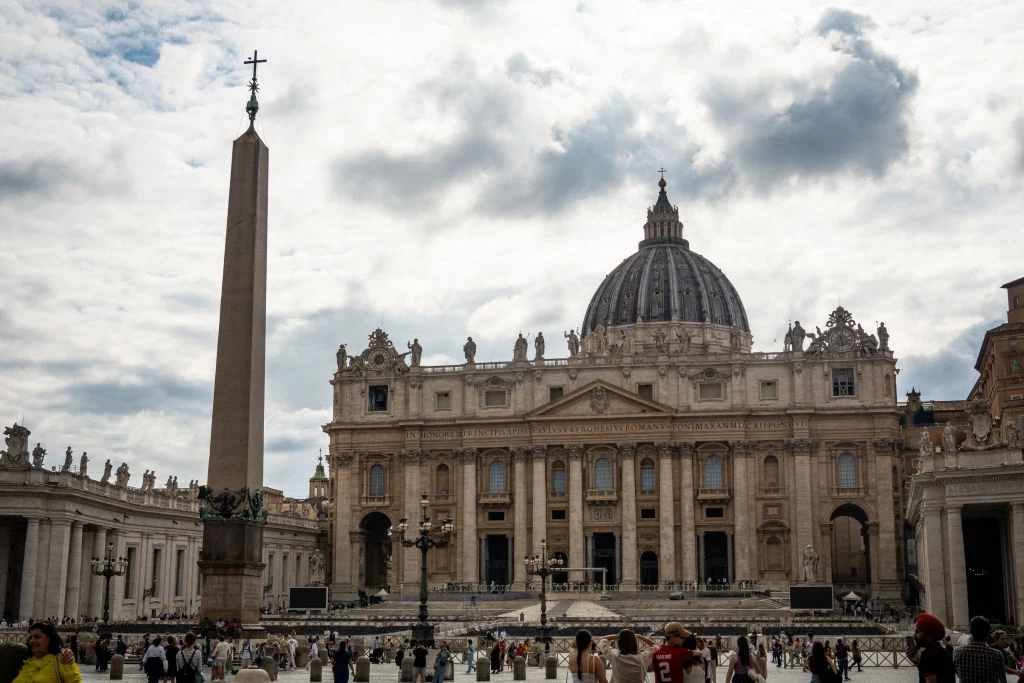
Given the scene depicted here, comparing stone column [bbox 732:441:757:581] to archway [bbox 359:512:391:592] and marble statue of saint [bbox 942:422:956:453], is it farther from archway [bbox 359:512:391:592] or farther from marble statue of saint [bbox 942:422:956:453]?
marble statue of saint [bbox 942:422:956:453]

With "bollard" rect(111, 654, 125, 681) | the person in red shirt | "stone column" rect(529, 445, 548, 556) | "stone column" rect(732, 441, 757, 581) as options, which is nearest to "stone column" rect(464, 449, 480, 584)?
"stone column" rect(529, 445, 548, 556)

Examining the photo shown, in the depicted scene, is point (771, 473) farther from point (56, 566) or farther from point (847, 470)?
point (56, 566)

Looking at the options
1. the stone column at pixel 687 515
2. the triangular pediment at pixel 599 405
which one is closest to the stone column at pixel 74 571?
the triangular pediment at pixel 599 405

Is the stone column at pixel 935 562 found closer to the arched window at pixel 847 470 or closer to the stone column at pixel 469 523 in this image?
the arched window at pixel 847 470

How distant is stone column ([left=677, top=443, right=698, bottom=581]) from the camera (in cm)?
8562

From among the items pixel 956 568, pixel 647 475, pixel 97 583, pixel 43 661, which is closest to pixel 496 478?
pixel 647 475

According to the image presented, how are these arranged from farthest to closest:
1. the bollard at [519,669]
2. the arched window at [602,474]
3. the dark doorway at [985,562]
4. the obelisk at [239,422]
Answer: the arched window at [602,474]
the dark doorway at [985,562]
the bollard at [519,669]
the obelisk at [239,422]

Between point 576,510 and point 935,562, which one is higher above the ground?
point 576,510

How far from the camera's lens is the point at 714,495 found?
285 feet

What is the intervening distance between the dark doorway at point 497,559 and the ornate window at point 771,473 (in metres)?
19.1

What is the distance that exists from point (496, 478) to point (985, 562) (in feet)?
144

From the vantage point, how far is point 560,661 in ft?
133

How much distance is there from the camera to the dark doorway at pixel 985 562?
53.0m

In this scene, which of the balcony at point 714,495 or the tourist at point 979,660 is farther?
the balcony at point 714,495
